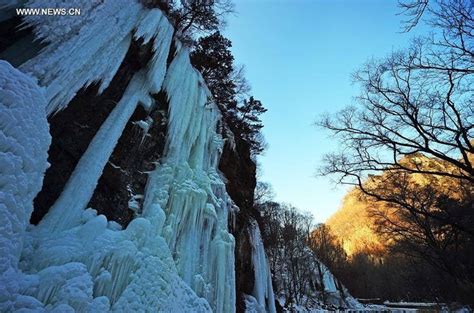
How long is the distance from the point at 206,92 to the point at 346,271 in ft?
127

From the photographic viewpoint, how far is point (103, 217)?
326 centimetres

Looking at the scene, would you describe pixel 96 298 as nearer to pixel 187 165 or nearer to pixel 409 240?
pixel 187 165

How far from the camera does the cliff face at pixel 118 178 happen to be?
259 centimetres

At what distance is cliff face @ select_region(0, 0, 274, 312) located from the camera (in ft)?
8.49

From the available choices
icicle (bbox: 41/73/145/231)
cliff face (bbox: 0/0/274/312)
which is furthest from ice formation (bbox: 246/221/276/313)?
icicle (bbox: 41/73/145/231)

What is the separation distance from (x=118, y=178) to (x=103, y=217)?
48.2 inches

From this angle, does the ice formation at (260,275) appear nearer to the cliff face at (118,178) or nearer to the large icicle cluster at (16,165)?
the cliff face at (118,178)

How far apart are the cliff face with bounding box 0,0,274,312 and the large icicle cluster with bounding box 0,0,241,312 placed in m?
0.01

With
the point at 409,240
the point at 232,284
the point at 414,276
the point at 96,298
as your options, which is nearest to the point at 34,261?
the point at 96,298

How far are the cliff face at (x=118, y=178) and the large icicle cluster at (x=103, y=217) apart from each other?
0.01 meters

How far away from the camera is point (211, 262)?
5.42 m

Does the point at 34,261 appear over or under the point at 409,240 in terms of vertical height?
under

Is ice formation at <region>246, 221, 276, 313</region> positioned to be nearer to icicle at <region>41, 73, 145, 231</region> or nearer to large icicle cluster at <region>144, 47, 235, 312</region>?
large icicle cluster at <region>144, 47, 235, 312</region>

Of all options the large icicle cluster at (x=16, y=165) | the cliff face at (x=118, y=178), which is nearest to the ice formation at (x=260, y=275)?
the cliff face at (x=118, y=178)
